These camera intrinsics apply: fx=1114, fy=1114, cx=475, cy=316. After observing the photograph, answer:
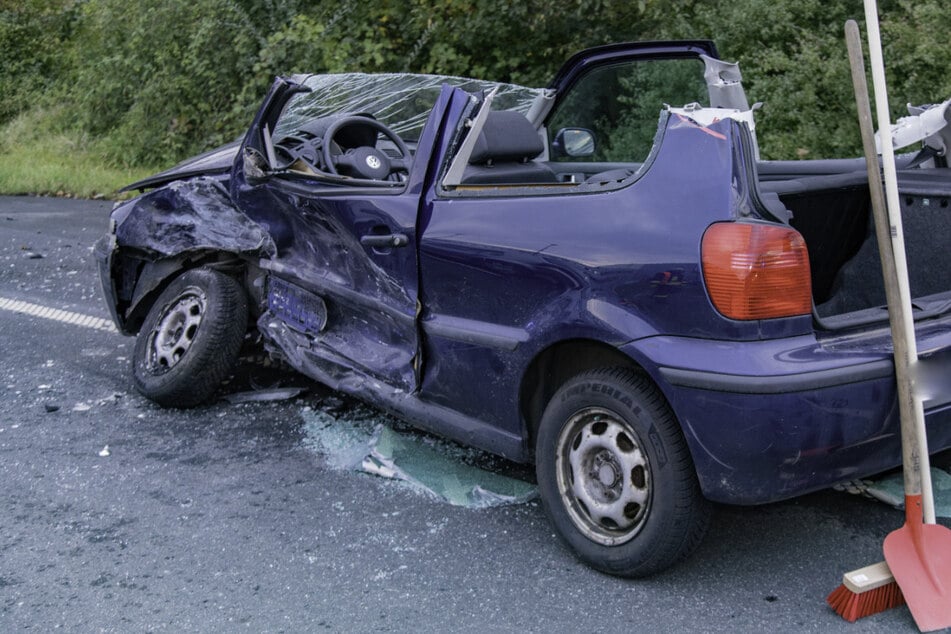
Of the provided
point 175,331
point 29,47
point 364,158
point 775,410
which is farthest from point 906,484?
point 29,47

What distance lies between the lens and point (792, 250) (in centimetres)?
331

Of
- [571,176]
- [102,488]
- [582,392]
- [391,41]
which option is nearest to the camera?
[582,392]

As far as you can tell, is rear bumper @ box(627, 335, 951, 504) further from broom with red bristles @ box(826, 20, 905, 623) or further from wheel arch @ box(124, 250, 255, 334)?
wheel arch @ box(124, 250, 255, 334)

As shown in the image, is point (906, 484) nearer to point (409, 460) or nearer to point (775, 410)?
point (775, 410)

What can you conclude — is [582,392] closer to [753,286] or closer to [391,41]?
[753,286]

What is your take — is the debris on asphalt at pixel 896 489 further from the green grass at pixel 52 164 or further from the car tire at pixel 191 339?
the green grass at pixel 52 164

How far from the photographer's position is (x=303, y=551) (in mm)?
3885

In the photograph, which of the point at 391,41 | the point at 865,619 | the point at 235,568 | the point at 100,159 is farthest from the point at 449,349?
the point at 100,159

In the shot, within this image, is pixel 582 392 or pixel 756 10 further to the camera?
pixel 756 10

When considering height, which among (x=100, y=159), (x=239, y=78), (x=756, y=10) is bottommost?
(x=100, y=159)

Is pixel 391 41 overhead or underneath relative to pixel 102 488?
overhead

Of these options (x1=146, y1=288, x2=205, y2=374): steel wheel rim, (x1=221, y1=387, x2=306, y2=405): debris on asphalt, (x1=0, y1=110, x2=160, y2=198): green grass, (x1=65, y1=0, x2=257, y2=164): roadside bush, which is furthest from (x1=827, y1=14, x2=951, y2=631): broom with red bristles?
(x1=65, y1=0, x2=257, y2=164): roadside bush

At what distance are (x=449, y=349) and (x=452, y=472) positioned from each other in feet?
2.10

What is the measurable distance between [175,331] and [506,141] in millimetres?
1950
